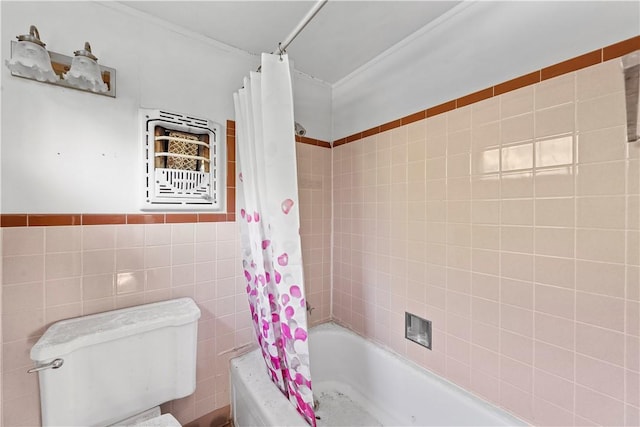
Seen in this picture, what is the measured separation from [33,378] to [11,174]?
81cm

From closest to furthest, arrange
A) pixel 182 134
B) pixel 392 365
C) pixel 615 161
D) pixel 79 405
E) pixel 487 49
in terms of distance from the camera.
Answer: pixel 615 161, pixel 79 405, pixel 487 49, pixel 182 134, pixel 392 365

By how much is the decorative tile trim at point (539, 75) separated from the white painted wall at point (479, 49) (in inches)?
0.8

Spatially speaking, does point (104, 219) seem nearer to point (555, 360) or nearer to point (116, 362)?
point (116, 362)

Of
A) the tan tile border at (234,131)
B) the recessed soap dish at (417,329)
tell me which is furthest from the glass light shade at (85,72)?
the recessed soap dish at (417,329)

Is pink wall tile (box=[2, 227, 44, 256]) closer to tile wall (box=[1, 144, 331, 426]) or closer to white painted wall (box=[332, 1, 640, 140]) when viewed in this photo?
tile wall (box=[1, 144, 331, 426])

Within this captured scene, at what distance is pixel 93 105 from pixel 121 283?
800 mm

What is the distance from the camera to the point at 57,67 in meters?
1.01

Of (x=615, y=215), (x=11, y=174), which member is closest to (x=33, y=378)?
(x=11, y=174)

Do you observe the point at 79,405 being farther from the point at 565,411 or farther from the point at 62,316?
the point at 565,411

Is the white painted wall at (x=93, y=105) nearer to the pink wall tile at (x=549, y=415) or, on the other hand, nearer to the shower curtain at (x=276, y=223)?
the shower curtain at (x=276, y=223)

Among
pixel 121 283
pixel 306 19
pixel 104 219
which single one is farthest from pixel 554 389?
pixel 104 219

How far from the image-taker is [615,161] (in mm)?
813

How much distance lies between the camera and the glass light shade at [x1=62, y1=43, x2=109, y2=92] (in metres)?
0.98

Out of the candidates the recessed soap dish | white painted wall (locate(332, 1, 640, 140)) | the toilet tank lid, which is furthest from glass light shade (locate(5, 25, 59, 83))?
the recessed soap dish
